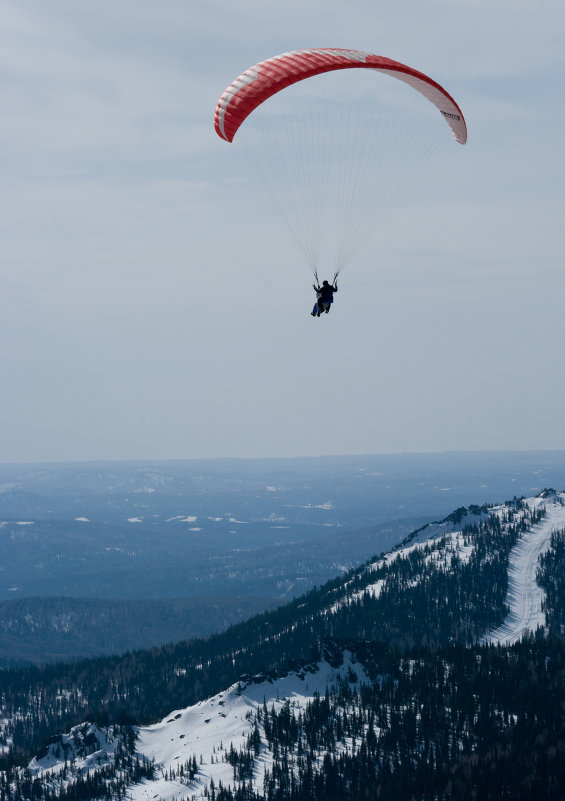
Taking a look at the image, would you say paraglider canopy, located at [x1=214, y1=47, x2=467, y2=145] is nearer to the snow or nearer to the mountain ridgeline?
the mountain ridgeline

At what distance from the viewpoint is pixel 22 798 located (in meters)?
154

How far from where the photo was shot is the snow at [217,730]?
5640 inches

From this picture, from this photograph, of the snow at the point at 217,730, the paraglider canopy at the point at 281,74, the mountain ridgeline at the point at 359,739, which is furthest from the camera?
the snow at the point at 217,730

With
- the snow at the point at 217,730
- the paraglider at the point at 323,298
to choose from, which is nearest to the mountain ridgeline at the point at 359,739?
the snow at the point at 217,730

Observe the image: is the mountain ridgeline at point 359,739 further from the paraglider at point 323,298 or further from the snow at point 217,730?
the paraglider at point 323,298

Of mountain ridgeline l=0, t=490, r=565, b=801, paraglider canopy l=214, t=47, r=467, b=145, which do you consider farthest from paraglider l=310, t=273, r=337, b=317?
mountain ridgeline l=0, t=490, r=565, b=801

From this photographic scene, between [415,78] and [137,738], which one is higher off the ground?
[415,78]

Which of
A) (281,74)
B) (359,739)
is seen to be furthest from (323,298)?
(359,739)

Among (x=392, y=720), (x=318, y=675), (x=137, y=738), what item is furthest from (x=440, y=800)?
(x=137, y=738)

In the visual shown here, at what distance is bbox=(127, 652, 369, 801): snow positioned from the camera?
143250 mm

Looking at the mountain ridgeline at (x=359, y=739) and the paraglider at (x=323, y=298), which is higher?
the paraglider at (x=323, y=298)

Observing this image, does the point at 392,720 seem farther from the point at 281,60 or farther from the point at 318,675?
the point at 281,60

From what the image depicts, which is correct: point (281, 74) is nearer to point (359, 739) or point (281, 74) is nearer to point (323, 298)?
point (323, 298)

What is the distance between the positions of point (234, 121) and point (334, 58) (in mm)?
8652
